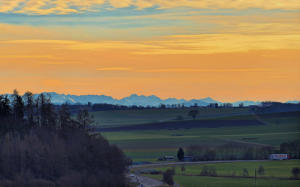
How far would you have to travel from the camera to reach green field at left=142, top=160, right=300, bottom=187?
335 ft

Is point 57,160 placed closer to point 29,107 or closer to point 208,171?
point 29,107

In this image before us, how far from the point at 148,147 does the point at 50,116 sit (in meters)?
70.2

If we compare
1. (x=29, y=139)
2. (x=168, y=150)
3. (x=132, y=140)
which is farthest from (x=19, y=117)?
(x=132, y=140)

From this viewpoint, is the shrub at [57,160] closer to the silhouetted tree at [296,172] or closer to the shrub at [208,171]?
the shrub at [208,171]

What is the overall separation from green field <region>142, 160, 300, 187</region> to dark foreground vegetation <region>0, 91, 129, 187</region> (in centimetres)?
1409

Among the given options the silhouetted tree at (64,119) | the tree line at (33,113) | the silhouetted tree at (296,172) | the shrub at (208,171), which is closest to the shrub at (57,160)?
the silhouetted tree at (64,119)

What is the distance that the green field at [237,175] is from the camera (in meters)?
102

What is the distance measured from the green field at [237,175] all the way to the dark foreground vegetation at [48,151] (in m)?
14.1

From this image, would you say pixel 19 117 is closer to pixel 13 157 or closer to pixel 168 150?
pixel 13 157

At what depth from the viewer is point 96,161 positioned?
94.9 m

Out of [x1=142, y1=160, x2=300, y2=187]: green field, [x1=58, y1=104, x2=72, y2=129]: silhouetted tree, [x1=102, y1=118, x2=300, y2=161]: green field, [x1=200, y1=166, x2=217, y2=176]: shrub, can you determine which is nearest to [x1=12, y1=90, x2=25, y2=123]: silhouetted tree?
[x1=58, y1=104, x2=72, y2=129]: silhouetted tree

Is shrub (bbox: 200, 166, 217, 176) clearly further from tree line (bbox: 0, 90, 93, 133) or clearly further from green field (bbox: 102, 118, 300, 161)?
green field (bbox: 102, 118, 300, 161)

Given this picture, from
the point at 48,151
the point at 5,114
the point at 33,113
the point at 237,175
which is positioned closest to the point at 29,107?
the point at 33,113

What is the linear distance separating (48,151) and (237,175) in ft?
129
